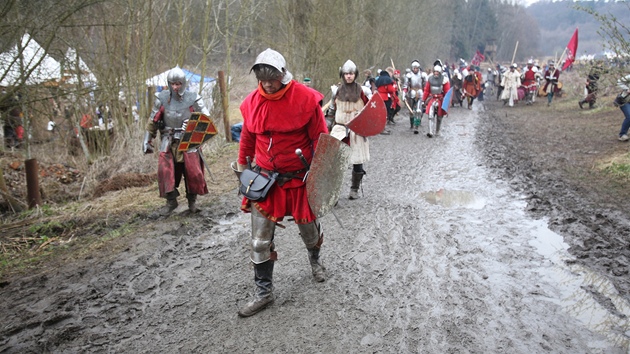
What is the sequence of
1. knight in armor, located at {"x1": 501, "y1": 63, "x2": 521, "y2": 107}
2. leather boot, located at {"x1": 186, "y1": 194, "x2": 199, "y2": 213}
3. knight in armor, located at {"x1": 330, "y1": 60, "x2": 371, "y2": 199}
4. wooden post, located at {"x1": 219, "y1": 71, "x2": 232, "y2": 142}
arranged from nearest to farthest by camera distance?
leather boot, located at {"x1": 186, "y1": 194, "x2": 199, "y2": 213} → knight in armor, located at {"x1": 330, "y1": 60, "x2": 371, "y2": 199} → wooden post, located at {"x1": 219, "y1": 71, "x2": 232, "y2": 142} → knight in armor, located at {"x1": 501, "y1": 63, "x2": 521, "y2": 107}

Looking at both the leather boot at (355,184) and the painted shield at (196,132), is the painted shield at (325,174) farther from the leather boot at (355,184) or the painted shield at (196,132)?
the leather boot at (355,184)

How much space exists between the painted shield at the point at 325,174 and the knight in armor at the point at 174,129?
2555mm

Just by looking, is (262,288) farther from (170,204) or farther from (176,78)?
(176,78)

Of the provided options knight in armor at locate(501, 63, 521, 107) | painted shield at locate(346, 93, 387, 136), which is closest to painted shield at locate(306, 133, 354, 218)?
painted shield at locate(346, 93, 387, 136)

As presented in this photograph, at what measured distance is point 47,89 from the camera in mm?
6035

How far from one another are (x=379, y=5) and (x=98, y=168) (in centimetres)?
1595

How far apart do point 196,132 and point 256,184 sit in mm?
2332

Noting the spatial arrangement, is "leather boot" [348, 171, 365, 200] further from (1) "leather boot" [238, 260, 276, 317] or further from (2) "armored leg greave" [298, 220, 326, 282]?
(1) "leather boot" [238, 260, 276, 317]

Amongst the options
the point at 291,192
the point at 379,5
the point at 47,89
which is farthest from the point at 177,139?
the point at 379,5

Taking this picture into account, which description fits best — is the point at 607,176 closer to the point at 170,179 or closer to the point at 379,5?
the point at 170,179

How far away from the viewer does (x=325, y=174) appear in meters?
3.40

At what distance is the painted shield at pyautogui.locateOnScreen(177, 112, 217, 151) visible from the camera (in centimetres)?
537

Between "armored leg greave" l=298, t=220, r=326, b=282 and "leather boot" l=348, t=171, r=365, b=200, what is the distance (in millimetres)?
2451

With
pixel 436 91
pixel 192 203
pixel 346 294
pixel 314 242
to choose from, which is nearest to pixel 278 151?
pixel 314 242
